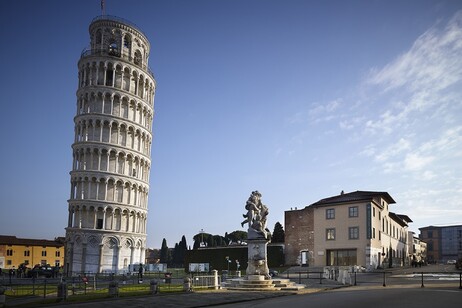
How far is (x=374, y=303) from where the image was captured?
19.0 m

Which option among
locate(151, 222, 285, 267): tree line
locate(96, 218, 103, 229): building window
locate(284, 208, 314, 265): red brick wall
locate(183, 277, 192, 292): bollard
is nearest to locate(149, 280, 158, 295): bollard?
locate(183, 277, 192, 292): bollard

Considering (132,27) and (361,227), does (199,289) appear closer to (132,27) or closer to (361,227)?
(361,227)

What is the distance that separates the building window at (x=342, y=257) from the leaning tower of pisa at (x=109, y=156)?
3542 centimetres

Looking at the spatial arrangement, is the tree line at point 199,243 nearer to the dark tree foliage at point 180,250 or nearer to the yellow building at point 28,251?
the dark tree foliage at point 180,250

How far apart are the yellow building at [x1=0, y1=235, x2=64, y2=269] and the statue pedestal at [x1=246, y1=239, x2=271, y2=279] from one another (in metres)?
73.5

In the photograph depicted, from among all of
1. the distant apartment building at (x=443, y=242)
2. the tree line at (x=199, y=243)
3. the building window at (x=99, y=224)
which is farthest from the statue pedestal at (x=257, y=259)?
the distant apartment building at (x=443, y=242)

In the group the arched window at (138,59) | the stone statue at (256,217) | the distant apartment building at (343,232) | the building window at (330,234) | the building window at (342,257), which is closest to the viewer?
the stone statue at (256,217)

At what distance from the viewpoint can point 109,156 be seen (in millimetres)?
75250

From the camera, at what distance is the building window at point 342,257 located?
55.7m

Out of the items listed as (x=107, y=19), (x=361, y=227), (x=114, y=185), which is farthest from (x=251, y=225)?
(x=107, y=19)

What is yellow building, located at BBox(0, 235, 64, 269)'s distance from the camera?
94000 mm

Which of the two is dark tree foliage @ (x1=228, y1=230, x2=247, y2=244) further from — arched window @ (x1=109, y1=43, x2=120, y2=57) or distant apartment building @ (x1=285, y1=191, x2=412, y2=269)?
arched window @ (x1=109, y1=43, x2=120, y2=57)

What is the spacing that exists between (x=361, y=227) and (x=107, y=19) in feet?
198

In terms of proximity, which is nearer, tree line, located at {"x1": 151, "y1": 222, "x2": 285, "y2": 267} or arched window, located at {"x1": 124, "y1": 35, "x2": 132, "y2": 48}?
arched window, located at {"x1": 124, "y1": 35, "x2": 132, "y2": 48}
